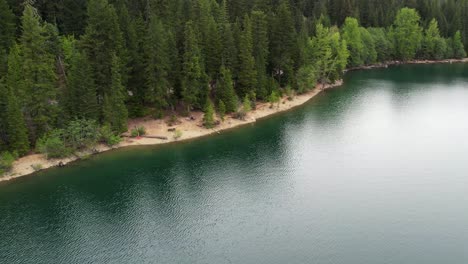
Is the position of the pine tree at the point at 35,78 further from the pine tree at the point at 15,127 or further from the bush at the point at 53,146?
the pine tree at the point at 15,127

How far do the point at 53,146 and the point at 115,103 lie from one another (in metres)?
11.8

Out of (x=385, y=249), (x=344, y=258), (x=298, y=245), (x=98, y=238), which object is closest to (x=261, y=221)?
(x=298, y=245)

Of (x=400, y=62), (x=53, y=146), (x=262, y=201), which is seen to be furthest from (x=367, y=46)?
(x=53, y=146)

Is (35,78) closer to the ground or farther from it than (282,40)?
closer to the ground

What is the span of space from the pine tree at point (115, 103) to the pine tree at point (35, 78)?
A: 7.56 m

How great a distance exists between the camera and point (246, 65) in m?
80.5

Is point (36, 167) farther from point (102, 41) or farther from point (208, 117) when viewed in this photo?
point (208, 117)

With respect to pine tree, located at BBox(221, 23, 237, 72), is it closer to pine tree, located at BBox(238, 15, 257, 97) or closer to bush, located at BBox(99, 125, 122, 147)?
pine tree, located at BBox(238, 15, 257, 97)

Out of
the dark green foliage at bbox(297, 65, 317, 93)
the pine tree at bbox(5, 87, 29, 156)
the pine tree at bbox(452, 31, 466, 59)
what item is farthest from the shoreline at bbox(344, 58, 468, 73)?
the pine tree at bbox(5, 87, 29, 156)

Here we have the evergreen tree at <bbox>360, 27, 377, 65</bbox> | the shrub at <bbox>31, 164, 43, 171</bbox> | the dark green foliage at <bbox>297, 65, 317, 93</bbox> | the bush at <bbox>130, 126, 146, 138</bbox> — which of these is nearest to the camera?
the shrub at <bbox>31, 164, 43, 171</bbox>

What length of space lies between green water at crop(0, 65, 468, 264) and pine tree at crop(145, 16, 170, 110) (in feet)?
35.3

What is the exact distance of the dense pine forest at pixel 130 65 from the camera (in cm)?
6044

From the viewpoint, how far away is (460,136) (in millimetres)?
69250

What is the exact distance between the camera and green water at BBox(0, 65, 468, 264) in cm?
4006
